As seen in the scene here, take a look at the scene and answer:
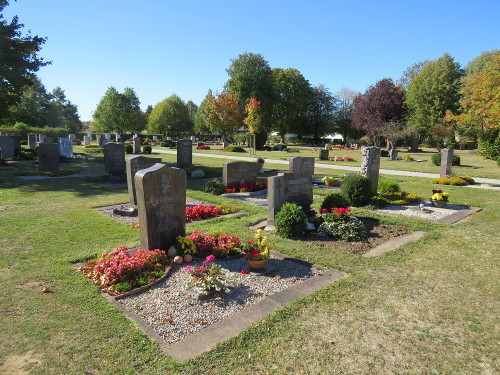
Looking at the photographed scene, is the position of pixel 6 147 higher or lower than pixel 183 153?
higher

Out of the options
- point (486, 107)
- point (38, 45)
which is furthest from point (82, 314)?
point (486, 107)

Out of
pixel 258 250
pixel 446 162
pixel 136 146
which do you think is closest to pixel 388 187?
pixel 446 162

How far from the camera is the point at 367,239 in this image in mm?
8617

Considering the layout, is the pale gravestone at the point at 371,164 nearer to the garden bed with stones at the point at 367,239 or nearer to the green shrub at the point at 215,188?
the garden bed with stones at the point at 367,239

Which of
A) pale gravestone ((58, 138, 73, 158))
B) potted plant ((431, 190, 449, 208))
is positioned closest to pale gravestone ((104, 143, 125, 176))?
pale gravestone ((58, 138, 73, 158))

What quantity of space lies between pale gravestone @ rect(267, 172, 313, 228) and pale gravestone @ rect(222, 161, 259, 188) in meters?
5.26

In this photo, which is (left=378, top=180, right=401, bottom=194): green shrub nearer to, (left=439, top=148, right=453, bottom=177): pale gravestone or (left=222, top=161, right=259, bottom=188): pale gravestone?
(left=222, top=161, right=259, bottom=188): pale gravestone

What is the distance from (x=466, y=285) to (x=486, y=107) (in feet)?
94.1

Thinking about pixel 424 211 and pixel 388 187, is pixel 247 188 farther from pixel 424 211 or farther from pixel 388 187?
pixel 424 211

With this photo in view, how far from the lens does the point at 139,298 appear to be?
546cm

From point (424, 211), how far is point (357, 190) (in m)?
2.40

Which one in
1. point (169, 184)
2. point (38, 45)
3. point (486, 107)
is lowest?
point (169, 184)

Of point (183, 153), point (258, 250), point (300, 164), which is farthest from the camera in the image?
point (183, 153)

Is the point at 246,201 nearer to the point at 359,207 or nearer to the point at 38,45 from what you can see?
the point at 359,207
